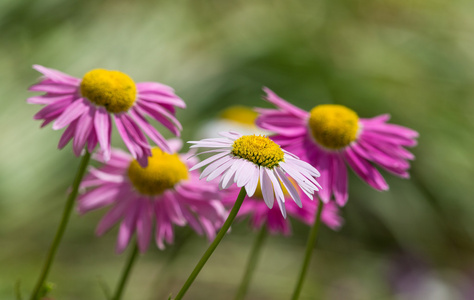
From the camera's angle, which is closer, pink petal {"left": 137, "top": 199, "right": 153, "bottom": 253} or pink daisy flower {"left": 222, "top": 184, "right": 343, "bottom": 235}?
pink petal {"left": 137, "top": 199, "right": 153, "bottom": 253}

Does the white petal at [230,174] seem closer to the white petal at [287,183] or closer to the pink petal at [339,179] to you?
the white petal at [287,183]

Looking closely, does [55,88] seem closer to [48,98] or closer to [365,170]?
[48,98]

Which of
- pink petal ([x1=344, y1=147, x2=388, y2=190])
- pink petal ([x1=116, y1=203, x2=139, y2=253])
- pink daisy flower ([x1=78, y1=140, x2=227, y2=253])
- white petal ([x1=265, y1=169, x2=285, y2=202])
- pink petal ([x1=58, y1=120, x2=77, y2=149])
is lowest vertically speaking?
pink petal ([x1=116, y1=203, x2=139, y2=253])

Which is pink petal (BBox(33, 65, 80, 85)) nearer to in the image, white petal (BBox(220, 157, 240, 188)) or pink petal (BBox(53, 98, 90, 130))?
pink petal (BBox(53, 98, 90, 130))

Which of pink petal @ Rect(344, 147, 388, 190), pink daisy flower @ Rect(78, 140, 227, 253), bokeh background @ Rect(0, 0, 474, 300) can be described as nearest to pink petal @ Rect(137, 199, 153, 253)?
pink daisy flower @ Rect(78, 140, 227, 253)

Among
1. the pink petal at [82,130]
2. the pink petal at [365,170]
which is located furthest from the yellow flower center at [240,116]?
the pink petal at [82,130]

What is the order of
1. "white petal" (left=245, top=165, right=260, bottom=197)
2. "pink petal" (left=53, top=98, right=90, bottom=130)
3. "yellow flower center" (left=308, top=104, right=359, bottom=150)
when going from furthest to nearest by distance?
"yellow flower center" (left=308, top=104, right=359, bottom=150) < "pink petal" (left=53, top=98, right=90, bottom=130) < "white petal" (left=245, top=165, right=260, bottom=197)

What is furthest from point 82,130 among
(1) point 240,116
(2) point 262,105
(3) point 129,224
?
(2) point 262,105
